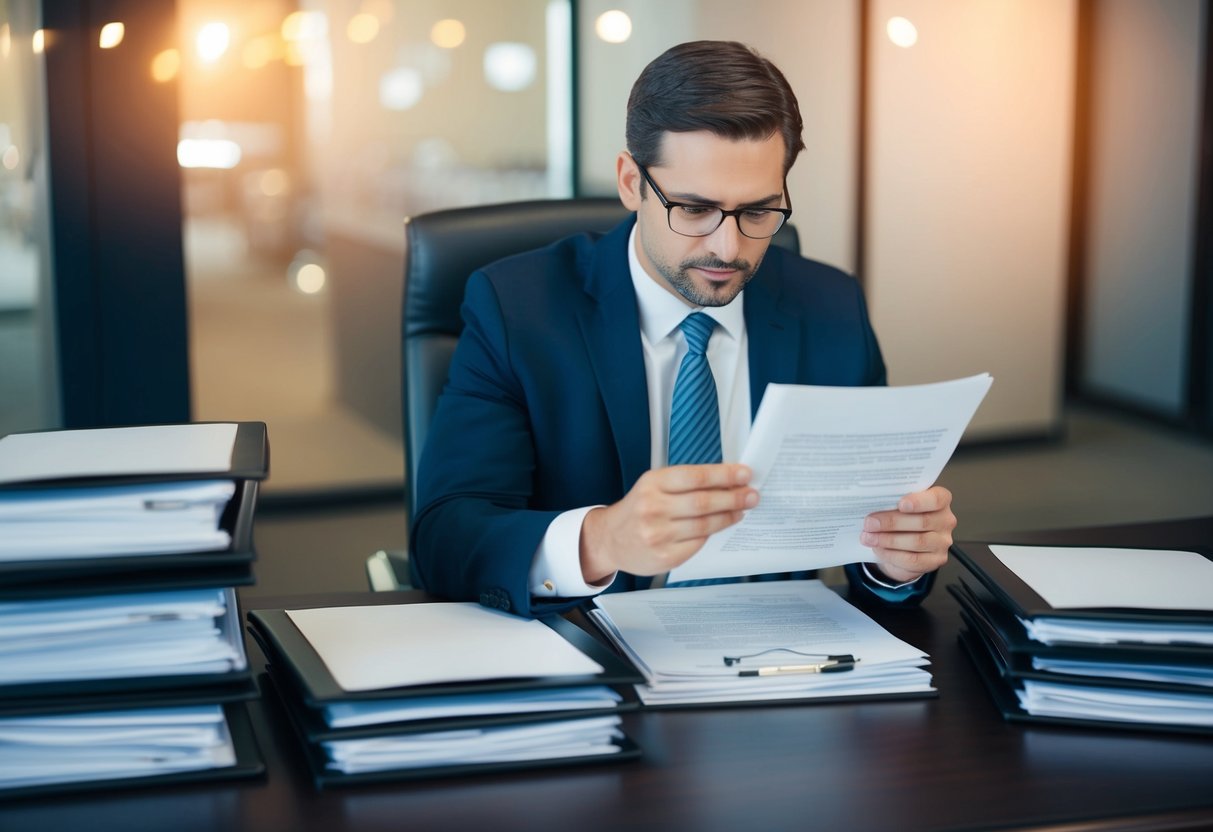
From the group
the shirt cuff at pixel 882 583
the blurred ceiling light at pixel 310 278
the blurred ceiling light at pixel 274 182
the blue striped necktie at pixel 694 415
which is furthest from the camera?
the blurred ceiling light at pixel 310 278

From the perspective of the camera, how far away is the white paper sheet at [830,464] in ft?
3.95

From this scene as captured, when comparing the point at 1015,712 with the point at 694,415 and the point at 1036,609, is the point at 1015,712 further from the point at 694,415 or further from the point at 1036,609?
the point at 694,415

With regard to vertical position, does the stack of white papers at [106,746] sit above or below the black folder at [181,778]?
above

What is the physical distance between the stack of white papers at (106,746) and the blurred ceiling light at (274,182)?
3267 millimetres

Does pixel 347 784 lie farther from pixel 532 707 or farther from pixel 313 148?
pixel 313 148

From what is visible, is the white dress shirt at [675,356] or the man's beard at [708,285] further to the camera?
the white dress shirt at [675,356]

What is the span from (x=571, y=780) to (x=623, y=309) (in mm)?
864

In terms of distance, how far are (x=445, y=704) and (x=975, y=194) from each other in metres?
4.39

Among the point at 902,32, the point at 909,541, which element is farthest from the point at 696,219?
the point at 902,32

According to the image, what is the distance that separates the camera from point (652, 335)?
183cm

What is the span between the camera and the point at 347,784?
3.38ft

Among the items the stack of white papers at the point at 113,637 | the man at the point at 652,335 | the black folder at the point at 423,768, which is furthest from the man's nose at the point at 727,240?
the stack of white papers at the point at 113,637

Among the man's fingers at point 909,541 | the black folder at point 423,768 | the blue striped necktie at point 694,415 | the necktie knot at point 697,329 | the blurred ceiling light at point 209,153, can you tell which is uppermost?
the blurred ceiling light at point 209,153

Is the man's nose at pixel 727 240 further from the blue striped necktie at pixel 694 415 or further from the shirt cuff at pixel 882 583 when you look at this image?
the shirt cuff at pixel 882 583
